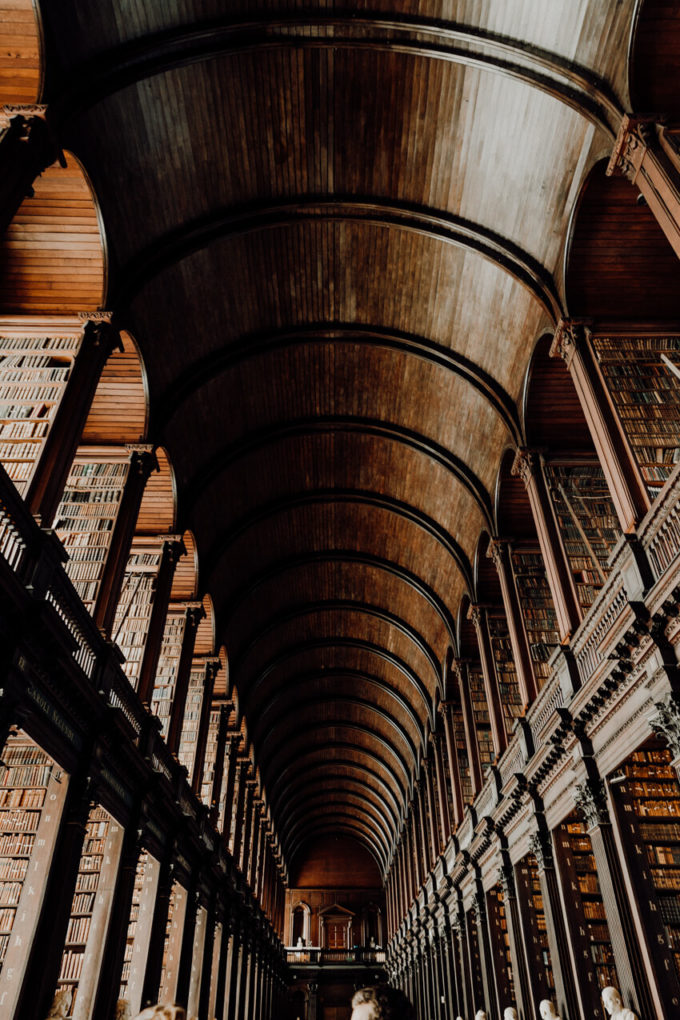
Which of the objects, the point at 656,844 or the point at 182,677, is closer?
the point at 656,844

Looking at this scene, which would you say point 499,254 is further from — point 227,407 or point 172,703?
point 172,703

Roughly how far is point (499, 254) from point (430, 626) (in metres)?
11.3

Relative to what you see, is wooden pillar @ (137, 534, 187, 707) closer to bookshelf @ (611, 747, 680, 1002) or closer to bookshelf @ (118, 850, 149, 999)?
bookshelf @ (118, 850, 149, 999)

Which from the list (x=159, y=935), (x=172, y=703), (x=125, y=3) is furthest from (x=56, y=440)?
(x=159, y=935)

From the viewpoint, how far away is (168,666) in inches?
505

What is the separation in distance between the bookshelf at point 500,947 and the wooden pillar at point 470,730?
1.80 meters

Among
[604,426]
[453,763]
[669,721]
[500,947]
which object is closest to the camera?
[669,721]

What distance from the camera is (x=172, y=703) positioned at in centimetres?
1177

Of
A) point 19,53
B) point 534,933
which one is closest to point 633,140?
point 19,53

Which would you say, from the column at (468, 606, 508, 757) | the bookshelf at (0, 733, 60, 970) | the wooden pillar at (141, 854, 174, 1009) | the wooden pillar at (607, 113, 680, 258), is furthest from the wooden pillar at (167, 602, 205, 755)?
the wooden pillar at (607, 113, 680, 258)

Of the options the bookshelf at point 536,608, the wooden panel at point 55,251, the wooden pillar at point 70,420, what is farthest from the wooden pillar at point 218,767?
the wooden panel at point 55,251

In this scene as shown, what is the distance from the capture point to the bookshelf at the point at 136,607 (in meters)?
10.5

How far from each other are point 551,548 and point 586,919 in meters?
4.65

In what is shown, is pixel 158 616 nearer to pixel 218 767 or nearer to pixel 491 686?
pixel 491 686
